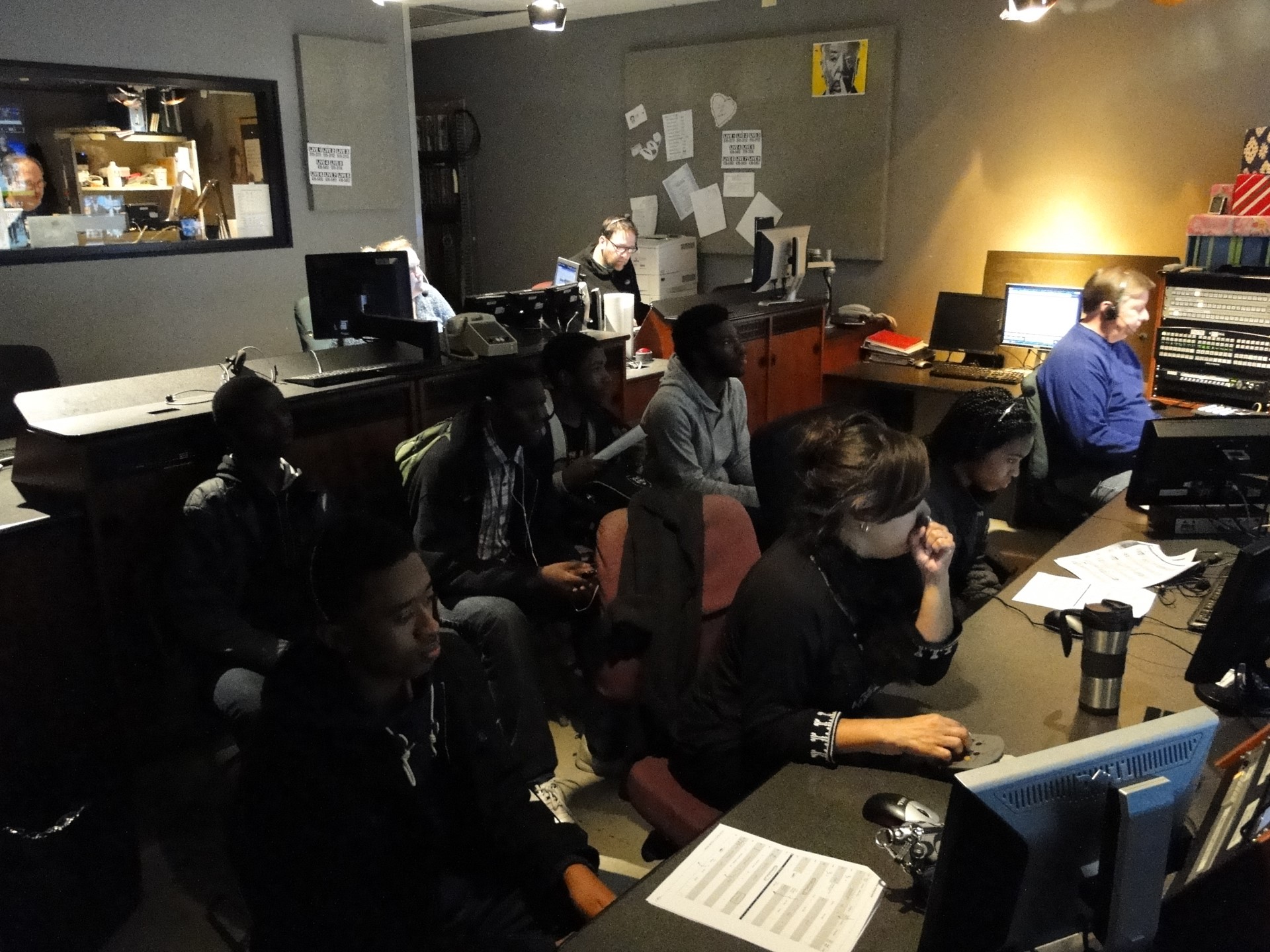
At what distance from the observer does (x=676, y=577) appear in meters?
2.07

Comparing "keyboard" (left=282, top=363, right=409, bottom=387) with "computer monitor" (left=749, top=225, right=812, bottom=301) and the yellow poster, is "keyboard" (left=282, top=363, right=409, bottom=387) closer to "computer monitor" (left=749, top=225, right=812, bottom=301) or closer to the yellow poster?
"computer monitor" (left=749, top=225, right=812, bottom=301)

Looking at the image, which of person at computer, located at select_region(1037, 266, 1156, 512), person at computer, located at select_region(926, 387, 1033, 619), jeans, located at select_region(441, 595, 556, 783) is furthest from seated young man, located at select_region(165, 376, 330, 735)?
person at computer, located at select_region(1037, 266, 1156, 512)

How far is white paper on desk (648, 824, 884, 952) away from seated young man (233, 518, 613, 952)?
225mm

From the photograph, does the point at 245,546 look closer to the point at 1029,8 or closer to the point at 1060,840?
the point at 1060,840

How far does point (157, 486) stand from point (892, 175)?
4.30 meters

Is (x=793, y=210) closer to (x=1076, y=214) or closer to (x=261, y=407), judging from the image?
(x=1076, y=214)

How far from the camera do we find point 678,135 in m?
6.14

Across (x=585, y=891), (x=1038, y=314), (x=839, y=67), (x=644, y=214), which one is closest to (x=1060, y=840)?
(x=585, y=891)

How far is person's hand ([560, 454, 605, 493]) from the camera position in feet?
9.98

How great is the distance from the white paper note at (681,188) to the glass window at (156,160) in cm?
234

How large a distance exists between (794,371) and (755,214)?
134cm

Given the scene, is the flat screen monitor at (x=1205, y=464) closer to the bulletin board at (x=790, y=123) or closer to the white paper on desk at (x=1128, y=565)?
the white paper on desk at (x=1128, y=565)

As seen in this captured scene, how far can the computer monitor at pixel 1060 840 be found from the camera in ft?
3.25

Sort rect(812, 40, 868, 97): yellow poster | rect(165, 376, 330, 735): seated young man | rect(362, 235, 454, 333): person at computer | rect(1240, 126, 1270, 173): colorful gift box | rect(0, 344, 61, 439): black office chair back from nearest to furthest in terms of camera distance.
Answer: rect(165, 376, 330, 735): seated young man
rect(0, 344, 61, 439): black office chair back
rect(1240, 126, 1270, 173): colorful gift box
rect(362, 235, 454, 333): person at computer
rect(812, 40, 868, 97): yellow poster
